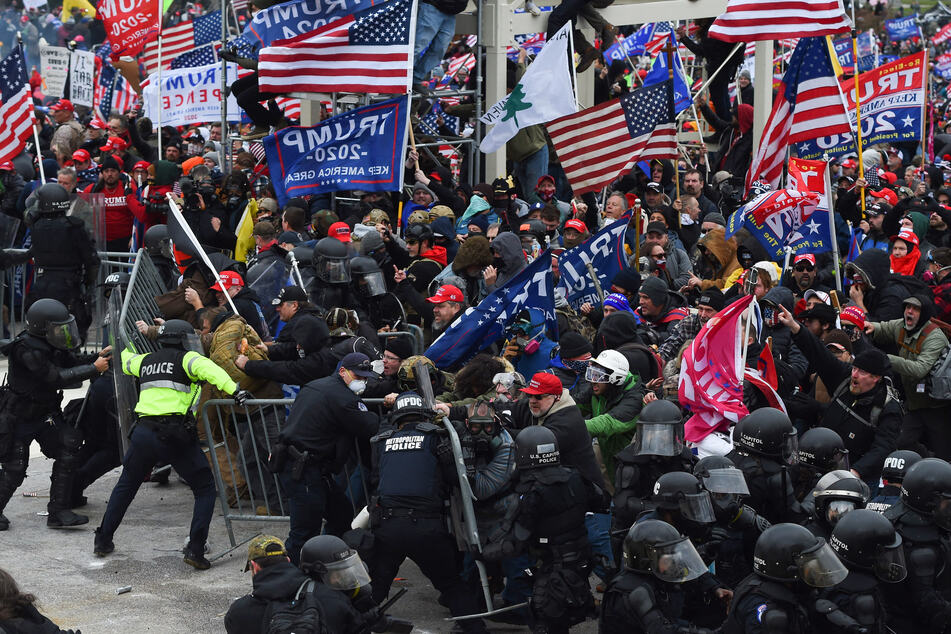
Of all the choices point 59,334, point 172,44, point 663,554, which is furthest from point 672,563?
point 172,44

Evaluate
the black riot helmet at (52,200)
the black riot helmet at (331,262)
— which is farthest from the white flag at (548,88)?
A: the black riot helmet at (52,200)

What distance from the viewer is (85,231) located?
46.3 ft

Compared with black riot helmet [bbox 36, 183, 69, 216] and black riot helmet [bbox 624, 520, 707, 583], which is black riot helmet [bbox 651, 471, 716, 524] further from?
black riot helmet [bbox 36, 183, 69, 216]

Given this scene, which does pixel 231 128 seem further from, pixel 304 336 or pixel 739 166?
pixel 304 336

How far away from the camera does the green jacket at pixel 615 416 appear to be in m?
9.05

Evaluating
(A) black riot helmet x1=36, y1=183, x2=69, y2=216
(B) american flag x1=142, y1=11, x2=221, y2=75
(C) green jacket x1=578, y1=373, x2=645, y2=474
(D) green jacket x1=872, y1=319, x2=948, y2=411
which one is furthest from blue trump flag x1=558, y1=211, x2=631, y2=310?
(B) american flag x1=142, y1=11, x2=221, y2=75

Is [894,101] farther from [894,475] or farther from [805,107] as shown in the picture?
[894,475]

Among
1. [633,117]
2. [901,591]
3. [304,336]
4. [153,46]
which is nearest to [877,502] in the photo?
[901,591]

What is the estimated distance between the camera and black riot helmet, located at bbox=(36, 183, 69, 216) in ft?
45.2

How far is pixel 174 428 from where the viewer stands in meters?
9.73

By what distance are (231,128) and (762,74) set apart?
10431mm

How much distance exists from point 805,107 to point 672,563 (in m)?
6.44

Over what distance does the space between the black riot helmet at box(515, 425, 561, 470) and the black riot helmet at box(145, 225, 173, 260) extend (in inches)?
238

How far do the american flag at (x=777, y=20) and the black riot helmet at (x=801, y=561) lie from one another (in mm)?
6830
